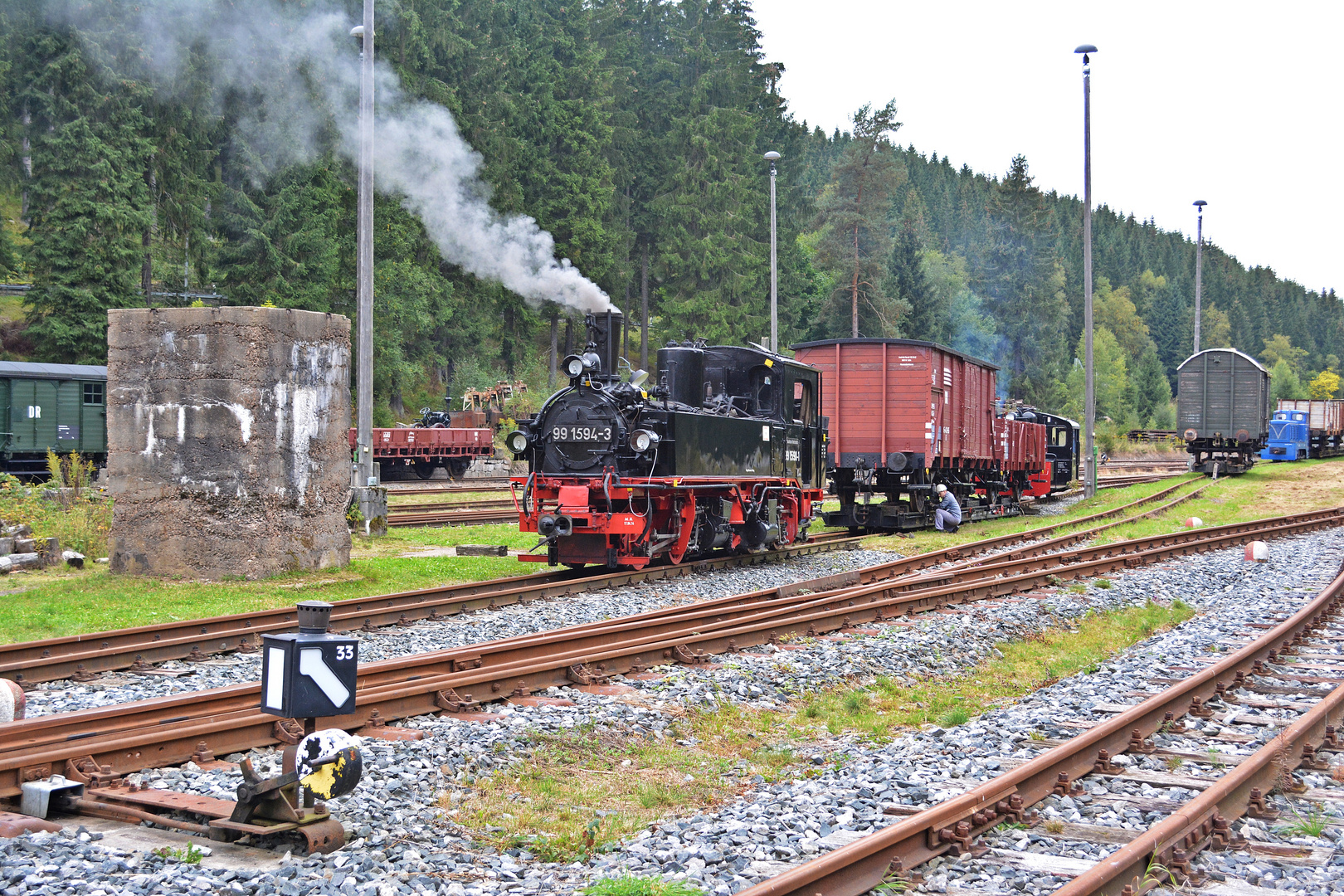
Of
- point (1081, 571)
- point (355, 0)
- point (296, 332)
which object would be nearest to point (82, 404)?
point (355, 0)

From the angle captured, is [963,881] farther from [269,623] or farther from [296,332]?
[296,332]

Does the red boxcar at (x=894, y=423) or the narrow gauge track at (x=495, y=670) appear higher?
the red boxcar at (x=894, y=423)

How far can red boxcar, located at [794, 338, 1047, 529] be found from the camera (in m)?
20.6

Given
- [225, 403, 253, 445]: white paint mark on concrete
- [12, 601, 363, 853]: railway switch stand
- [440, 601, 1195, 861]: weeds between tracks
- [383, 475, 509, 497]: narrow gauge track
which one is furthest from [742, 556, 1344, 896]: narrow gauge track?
[383, 475, 509, 497]: narrow gauge track

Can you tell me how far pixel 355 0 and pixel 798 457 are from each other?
79.2ft

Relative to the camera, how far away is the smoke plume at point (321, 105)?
20578 millimetres

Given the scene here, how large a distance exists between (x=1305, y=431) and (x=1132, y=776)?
41.2m

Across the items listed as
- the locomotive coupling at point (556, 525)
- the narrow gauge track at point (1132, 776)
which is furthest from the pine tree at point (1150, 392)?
the narrow gauge track at point (1132, 776)

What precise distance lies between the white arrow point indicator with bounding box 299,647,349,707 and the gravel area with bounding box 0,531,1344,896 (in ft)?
Result: 1.75

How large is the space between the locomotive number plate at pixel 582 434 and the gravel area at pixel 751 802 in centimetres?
432

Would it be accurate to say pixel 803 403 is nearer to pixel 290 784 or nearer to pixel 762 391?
pixel 762 391

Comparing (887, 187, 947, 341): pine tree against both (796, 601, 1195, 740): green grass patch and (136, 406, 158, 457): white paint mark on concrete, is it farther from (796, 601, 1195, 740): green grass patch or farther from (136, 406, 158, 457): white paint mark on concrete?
(136, 406, 158, 457): white paint mark on concrete

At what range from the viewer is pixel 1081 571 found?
14797mm

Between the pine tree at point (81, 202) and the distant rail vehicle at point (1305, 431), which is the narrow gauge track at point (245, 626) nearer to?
the pine tree at point (81, 202)
